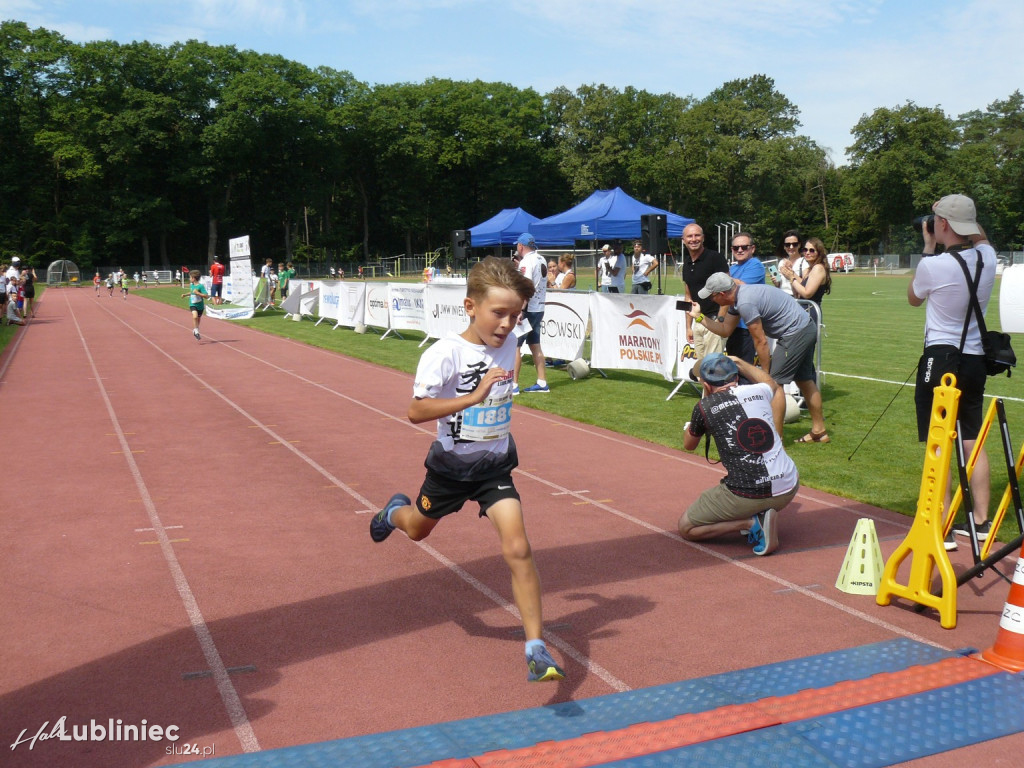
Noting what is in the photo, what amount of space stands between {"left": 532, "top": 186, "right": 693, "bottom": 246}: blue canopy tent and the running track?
19589mm

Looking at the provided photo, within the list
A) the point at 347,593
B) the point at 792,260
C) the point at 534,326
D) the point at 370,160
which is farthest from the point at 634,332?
the point at 370,160

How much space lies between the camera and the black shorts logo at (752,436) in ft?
18.7

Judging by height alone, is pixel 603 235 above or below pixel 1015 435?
above

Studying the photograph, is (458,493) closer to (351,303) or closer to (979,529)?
(979,529)

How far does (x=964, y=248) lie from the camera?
5.79 m

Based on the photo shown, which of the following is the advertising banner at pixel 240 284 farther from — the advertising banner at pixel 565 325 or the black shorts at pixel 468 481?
the black shorts at pixel 468 481

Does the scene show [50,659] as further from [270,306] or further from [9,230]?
[9,230]

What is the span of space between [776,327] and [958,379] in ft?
9.03

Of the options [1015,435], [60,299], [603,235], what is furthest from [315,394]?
[60,299]

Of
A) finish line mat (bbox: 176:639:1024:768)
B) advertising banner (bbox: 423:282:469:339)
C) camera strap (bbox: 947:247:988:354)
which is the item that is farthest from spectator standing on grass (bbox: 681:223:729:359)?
advertising banner (bbox: 423:282:469:339)

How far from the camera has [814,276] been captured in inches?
414

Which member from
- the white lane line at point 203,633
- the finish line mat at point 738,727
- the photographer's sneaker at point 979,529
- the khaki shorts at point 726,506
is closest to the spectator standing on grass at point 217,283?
the white lane line at point 203,633

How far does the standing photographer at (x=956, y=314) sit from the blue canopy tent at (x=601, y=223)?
73.9 ft

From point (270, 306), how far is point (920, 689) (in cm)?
3371
